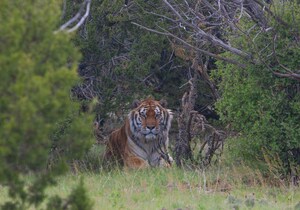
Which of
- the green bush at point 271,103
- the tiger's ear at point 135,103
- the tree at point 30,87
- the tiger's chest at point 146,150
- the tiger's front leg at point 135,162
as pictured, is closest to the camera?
the tree at point 30,87

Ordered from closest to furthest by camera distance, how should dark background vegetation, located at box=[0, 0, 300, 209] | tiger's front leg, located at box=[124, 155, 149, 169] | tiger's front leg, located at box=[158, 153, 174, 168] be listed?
1. dark background vegetation, located at box=[0, 0, 300, 209]
2. tiger's front leg, located at box=[158, 153, 174, 168]
3. tiger's front leg, located at box=[124, 155, 149, 169]

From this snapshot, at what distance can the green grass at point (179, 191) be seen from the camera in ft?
33.6

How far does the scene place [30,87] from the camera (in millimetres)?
6051

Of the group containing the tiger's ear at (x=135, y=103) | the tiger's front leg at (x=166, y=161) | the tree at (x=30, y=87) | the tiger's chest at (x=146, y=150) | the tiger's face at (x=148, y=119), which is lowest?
the tiger's front leg at (x=166, y=161)

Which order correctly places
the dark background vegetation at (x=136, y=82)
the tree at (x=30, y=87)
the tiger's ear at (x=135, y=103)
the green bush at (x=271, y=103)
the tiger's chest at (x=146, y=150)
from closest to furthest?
the tree at (x=30, y=87) → the dark background vegetation at (x=136, y=82) → the green bush at (x=271, y=103) → the tiger's ear at (x=135, y=103) → the tiger's chest at (x=146, y=150)

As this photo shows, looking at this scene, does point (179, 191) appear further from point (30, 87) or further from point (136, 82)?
point (30, 87)

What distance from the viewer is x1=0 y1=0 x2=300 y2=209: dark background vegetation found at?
6.23m

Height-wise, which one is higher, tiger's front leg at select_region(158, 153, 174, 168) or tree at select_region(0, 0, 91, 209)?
tree at select_region(0, 0, 91, 209)

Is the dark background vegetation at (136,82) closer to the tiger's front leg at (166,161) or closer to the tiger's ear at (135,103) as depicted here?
the tiger's front leg at (166,161)

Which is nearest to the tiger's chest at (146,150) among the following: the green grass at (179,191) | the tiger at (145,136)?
the tiger at (145,136)

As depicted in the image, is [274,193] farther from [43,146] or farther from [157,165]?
[43,146]

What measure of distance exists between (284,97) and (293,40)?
840 mm

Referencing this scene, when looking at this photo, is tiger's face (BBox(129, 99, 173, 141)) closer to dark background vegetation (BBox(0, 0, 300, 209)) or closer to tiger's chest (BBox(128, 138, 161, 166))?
tiger's chest (BBox(128, 138, 161, 166))


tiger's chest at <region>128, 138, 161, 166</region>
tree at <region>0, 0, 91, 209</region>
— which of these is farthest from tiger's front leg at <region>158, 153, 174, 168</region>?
tree at <region>0, 0, 91, 209</region>
